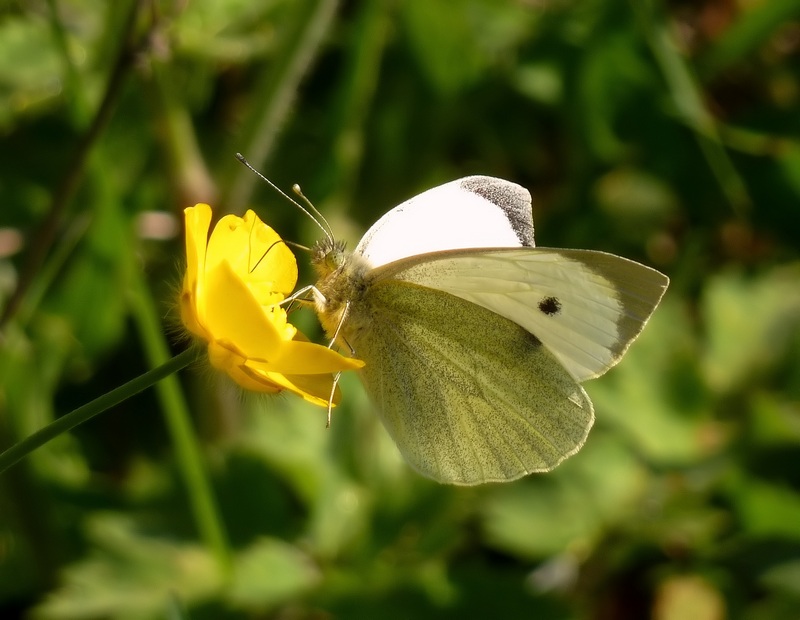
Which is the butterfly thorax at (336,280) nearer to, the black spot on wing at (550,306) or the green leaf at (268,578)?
the black spot on wing at (550,306)

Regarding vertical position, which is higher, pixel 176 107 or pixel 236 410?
pixel 176 107

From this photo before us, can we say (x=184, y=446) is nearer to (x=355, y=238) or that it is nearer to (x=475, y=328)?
(x=475, y=328)

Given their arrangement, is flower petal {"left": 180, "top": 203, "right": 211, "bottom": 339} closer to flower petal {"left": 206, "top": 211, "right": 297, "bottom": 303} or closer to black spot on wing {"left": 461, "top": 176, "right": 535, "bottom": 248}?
flower petal {"left": 206, "top": 211, "right": 297, "bottom": 303}

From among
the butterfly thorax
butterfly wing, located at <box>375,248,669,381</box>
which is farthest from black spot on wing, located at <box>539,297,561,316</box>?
the butterfly thorax

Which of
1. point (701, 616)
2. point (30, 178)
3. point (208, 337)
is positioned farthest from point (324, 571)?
point (30, 178)

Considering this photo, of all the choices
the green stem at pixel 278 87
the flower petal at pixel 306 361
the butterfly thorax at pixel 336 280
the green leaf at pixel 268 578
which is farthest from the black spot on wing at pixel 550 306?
the green stem at pixel 278 87

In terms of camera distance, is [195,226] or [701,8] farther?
[701,8]

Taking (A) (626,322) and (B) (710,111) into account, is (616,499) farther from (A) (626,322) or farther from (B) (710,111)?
(B) (710,111)
